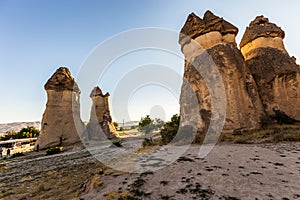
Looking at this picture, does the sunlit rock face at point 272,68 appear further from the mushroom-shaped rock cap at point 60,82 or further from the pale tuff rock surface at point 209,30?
the mushroom-shaped rock cap at point 60,82

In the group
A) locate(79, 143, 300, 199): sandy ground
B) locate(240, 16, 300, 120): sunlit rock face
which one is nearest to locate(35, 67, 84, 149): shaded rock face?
locate(79, 143, 300, 199): sandy ground

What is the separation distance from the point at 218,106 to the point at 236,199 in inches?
431

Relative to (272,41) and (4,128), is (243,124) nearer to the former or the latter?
(272,41)

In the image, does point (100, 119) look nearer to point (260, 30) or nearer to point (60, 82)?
point (60, 82)

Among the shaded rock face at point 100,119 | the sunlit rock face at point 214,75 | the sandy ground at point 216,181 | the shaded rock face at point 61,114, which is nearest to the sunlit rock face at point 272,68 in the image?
the sunlit rock face at point 214,75

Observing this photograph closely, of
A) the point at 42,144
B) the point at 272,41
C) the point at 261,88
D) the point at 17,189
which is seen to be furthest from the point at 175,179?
the point at 42,144

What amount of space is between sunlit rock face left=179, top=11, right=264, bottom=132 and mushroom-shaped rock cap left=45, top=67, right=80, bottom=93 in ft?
63.6

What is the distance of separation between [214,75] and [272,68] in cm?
638

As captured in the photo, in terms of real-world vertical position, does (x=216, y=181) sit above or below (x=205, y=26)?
below

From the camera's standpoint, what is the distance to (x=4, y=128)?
15562cm

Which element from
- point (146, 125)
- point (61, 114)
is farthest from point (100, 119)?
point (146, 125)

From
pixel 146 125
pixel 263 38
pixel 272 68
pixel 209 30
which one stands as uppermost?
pixel 209 30

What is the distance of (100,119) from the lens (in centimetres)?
3516

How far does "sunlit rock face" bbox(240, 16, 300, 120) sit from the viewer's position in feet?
50.2
